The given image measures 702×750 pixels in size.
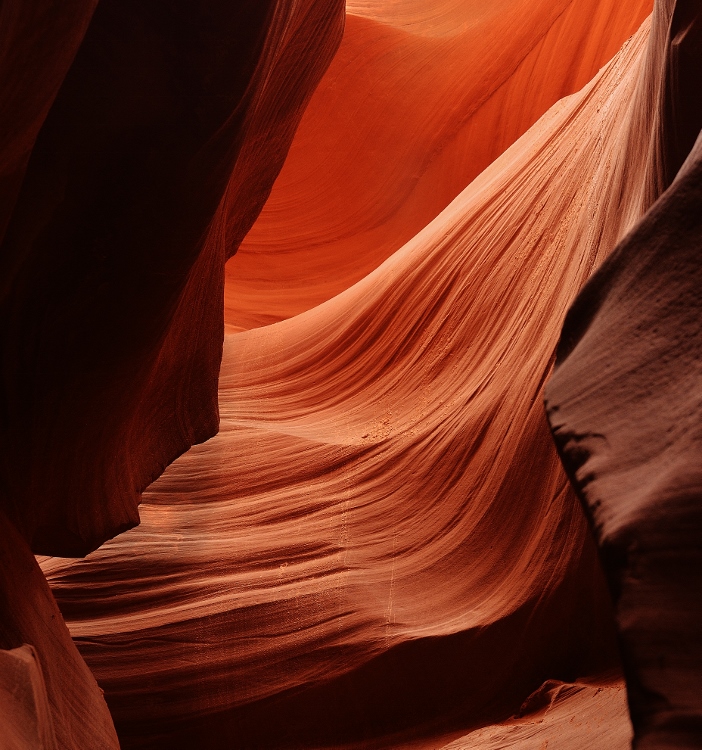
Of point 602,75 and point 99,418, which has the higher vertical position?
point 602,75

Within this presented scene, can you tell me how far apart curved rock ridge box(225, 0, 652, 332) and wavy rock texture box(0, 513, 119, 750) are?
4.02 meters

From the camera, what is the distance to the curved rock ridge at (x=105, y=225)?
1.43 metres

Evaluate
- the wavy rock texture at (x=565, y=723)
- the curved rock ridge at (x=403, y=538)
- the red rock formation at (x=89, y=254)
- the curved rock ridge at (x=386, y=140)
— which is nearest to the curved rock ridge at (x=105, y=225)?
the red rock formation at (x=89, y=254)

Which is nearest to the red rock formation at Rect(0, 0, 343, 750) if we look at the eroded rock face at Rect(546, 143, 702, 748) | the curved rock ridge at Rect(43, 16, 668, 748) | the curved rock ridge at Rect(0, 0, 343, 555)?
the curved rock ridge at Rect(0, 0, 343, 555)

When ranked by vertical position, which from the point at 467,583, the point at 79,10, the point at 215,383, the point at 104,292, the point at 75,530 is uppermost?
the point at 79,10

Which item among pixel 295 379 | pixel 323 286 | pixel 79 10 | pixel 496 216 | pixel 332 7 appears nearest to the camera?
pixel 79 10

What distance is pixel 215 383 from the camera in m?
2.39

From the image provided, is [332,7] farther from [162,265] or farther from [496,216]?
[162,265]

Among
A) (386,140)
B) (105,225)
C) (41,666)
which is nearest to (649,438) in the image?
(105,225)

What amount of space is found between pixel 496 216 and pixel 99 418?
174 centimetres

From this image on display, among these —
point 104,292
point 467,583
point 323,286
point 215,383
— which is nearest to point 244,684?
point 467,583

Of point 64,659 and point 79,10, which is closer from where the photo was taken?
point 79,10

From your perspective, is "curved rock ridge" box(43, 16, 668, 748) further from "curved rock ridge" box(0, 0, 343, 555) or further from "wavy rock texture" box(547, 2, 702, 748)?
"wavy rock texture" box(547, 2, 702, 748)

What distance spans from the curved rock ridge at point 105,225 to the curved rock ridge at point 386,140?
3.90m
